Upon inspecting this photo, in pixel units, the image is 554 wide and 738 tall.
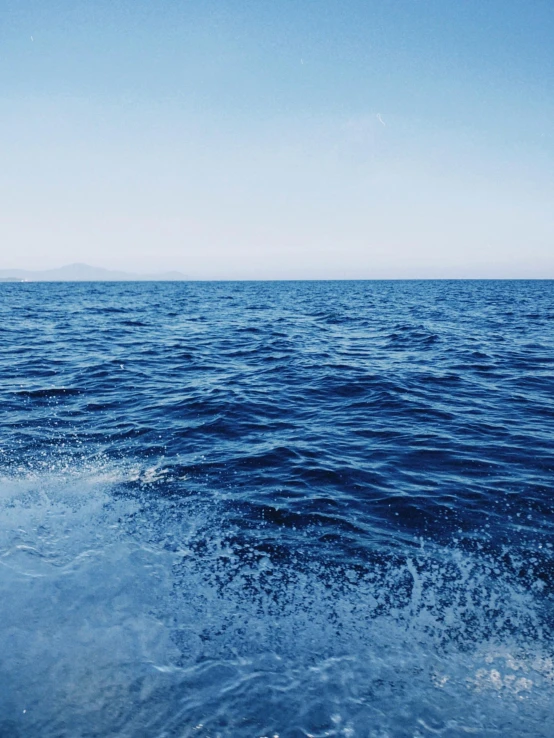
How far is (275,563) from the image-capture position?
6008 millimetres

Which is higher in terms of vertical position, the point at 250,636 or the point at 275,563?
the point at 275,563

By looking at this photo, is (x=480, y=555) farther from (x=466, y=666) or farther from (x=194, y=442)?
(x=194, y=442)

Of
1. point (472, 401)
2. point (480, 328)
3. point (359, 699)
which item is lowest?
point (359, 699)

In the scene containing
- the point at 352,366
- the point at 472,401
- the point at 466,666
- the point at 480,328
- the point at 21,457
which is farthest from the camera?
the point at 480,328

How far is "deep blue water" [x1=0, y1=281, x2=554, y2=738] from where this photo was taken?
13.2ft

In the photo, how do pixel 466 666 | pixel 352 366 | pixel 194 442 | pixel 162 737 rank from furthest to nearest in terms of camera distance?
pixel 352 366 → pixel 194 442 → pixel 466 666 → pixel 162 737

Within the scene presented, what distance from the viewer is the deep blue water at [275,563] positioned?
13.2 ft

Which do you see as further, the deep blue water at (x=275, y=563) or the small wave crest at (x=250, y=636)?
the deep blue water at (x=275, y=563)

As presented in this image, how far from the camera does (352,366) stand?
18.3m

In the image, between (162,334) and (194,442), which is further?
(162,334)

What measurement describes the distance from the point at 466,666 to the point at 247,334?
24683 millimetres

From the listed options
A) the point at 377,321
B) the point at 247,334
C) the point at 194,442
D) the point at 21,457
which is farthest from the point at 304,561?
the point at 377,321

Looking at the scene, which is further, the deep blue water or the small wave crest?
the deep blue water

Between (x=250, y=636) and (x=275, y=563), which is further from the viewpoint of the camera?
(x=275, y=563)
